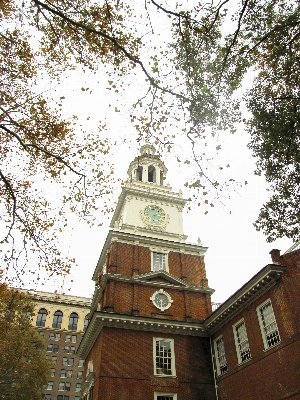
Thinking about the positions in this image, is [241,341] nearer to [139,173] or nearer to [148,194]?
[148,194]

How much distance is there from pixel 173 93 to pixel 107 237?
1853 centimetres

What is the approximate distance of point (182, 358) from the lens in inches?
899

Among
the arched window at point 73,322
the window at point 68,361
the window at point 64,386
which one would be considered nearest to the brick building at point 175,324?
the window at point 64,386

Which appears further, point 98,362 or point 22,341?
point 22,341

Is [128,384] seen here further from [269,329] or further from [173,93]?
[173,93]

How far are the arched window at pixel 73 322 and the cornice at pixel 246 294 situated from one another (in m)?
46.2

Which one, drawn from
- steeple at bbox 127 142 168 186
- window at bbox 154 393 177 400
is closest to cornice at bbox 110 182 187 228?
steeple at bbox 127 142 168 186

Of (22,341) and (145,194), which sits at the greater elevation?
(145,194)

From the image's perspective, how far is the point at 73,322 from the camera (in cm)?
6475

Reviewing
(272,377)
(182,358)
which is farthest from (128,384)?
(272,377)

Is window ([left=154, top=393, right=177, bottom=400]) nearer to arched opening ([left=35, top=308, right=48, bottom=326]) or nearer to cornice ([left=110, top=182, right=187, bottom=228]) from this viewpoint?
cornice ([left=110, top=182, right=187, bottom=228])

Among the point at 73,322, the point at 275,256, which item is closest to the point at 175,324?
the point at 275,256

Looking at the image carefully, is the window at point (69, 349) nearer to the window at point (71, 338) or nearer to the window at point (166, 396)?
the window at point (71, 338)

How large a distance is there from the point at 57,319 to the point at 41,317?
9.30 feet
